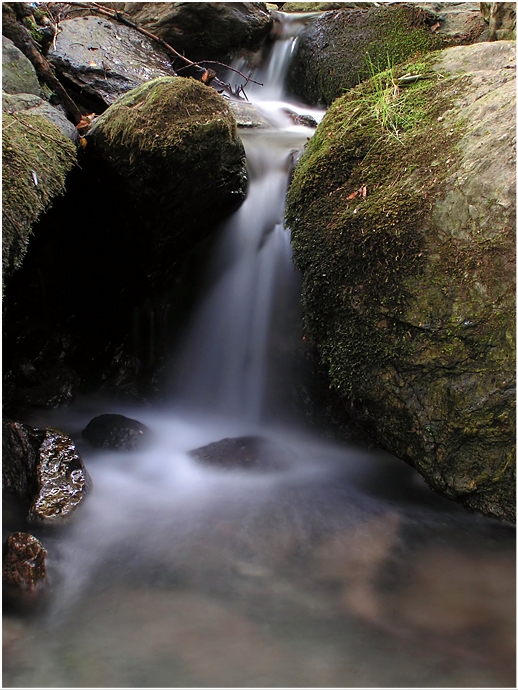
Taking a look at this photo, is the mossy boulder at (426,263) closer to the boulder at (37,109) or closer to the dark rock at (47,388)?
the boulder at (37,109)

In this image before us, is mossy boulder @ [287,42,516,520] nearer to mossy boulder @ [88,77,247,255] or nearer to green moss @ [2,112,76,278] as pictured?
mossy boulder @ [88,77,247,255]

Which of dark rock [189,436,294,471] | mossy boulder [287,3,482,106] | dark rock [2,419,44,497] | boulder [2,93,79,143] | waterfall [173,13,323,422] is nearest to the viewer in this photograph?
dark rock [2,419,44,497]

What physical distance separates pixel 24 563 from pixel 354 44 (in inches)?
256

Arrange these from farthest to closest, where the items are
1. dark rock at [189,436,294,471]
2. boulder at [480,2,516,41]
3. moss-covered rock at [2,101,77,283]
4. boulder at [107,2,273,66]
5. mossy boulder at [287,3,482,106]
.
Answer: boulder at [107,2,273,66]
mossy boulder at [287,3,482,106]
boulder at [480,2,516,41]
dark rock at [189,436,294,471]
moss-covered rock at [2,101,77,283]

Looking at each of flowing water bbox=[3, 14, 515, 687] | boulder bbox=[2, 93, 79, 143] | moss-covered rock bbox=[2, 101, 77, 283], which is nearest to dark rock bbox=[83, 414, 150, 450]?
flowing water bbox=[3, 14, 515, 687]

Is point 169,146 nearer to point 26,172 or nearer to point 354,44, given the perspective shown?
point 26,172

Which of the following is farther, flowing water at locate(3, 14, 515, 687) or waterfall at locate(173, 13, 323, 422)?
waterfall at locate(173, 13, 323, 422)

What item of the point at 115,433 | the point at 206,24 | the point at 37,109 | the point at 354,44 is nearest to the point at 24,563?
the point at 115,433

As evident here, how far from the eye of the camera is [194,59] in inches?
279

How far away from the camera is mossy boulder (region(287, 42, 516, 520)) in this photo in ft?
8.70

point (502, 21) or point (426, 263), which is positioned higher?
point (502, 21)

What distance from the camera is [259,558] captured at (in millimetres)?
2570

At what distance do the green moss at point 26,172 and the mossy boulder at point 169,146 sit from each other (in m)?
0.34

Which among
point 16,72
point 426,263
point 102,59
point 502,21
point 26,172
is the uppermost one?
point 502,21
